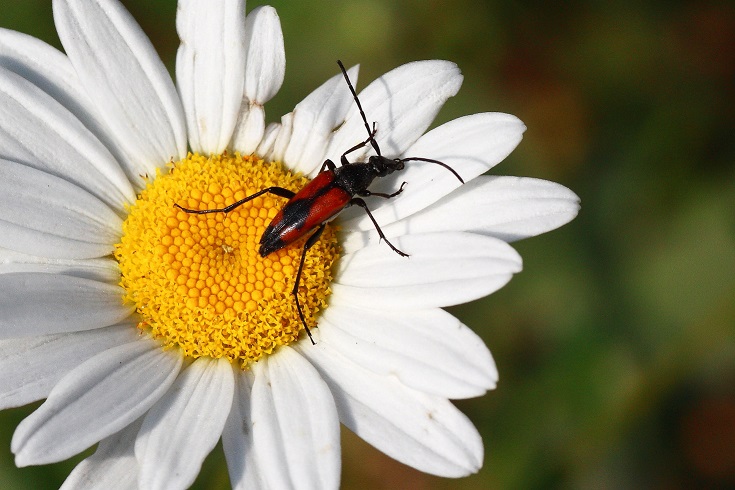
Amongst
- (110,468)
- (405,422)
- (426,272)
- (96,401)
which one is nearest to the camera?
(96,401)

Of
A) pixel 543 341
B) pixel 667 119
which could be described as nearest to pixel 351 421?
pixel 543 341

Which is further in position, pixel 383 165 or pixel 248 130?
pixel 248 130

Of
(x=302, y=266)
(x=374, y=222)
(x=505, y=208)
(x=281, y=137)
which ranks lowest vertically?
(x=302, y=266)

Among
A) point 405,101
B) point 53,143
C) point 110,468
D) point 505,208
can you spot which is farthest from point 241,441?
point 405,101

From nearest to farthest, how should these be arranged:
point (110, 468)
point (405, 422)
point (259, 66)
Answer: point (110, 468)
point (405, 422)
point (259, 66)

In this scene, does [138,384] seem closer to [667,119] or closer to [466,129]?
[466,129]

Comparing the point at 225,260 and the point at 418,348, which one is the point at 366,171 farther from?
the point at 418,348

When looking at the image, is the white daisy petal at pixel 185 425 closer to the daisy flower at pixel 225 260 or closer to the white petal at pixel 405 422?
the daisy flower at pixel 225 260
